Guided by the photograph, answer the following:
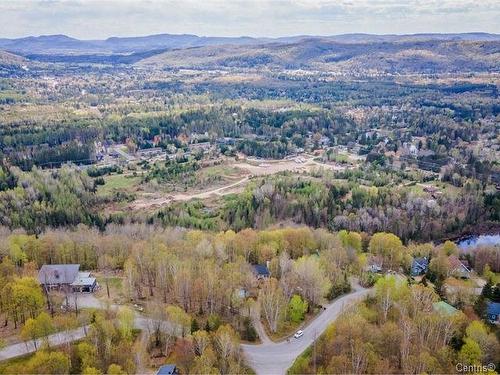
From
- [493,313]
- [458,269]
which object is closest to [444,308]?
[493,313]

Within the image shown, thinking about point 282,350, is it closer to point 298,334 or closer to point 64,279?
point 298,334

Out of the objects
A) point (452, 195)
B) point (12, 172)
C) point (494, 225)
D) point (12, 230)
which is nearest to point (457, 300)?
point (494, 225)

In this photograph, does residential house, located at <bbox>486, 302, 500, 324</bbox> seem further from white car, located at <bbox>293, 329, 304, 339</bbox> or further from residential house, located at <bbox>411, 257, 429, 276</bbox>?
white car, located at <bbox>293, 329, 304, 339</bbox>

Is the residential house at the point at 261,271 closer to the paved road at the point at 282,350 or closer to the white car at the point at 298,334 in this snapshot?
the paved road at the point at 282,350

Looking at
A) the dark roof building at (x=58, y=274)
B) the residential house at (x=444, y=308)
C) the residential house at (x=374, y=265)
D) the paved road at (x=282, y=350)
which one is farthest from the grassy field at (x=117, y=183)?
the residential house at (x=444, y=308)

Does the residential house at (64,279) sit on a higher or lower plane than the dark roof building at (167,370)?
higher
